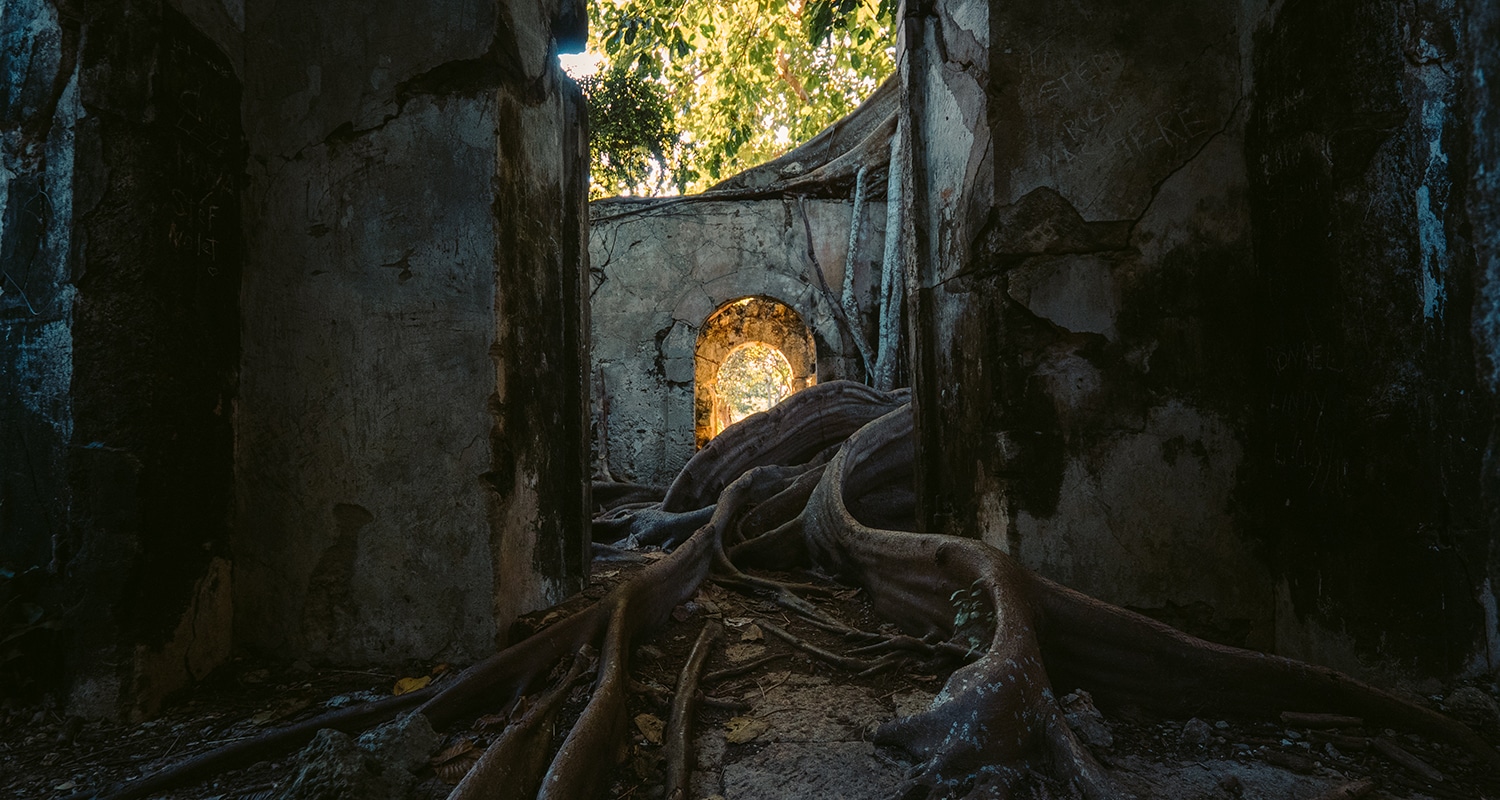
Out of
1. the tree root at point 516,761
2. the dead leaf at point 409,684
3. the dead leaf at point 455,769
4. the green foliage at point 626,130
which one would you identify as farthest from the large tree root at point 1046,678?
the green foliage at point 626,130

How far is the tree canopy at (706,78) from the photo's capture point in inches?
228

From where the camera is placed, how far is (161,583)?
2.00 m

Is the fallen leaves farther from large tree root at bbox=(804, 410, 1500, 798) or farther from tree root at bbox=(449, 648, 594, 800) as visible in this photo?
large tree root at bbox=(804, 410, 1500, 798)

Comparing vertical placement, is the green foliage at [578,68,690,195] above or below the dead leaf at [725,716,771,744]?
above

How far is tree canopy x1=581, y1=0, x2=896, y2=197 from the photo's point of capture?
5797mm

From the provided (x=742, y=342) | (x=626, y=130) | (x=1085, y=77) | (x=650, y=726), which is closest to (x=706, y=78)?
(x=626, y=130)

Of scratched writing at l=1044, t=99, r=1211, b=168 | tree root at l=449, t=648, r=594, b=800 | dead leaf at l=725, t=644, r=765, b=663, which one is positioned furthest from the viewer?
dead leaf at l=725, t=644, r=765, b=663

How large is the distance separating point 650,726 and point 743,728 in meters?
0.26

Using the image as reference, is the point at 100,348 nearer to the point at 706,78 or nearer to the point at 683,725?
the point at 683,725

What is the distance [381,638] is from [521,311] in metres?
1.12

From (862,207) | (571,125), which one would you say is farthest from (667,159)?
(571,125)

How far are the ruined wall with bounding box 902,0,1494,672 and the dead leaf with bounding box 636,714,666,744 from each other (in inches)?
52.2

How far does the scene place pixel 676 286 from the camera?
25.7 feet

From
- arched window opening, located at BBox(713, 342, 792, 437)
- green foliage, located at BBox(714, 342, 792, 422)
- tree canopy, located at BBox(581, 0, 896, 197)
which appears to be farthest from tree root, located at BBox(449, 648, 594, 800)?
green foliage, located at BBox(714, 342, 792, 422)
